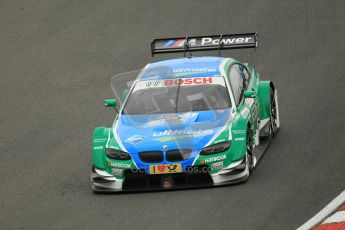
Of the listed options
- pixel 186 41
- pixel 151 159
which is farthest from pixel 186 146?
pixel 186 41

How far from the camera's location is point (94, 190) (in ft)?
44.2

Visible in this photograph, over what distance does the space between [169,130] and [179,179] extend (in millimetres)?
783

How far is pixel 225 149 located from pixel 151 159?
0.99 m

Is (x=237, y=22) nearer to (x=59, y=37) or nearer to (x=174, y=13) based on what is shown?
(x=174, y=13)

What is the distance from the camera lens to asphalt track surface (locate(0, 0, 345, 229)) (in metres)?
12.2

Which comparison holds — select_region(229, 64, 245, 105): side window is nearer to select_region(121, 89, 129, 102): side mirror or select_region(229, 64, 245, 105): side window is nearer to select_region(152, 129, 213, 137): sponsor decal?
select_region(152, 129, 213, 137): sponsor decal

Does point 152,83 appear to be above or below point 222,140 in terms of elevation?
above

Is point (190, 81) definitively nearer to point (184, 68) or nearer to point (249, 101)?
point (184, 68)

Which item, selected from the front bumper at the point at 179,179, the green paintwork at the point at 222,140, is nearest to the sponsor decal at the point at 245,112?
the green paintwork at the point at 222,140

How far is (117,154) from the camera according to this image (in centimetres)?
1341

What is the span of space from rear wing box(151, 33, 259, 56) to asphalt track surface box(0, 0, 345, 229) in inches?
60.9

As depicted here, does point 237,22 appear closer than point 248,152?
No

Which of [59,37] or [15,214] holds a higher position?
[59,37]

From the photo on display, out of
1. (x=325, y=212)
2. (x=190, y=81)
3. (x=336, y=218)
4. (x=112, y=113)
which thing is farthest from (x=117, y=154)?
(x=112, y=113)
